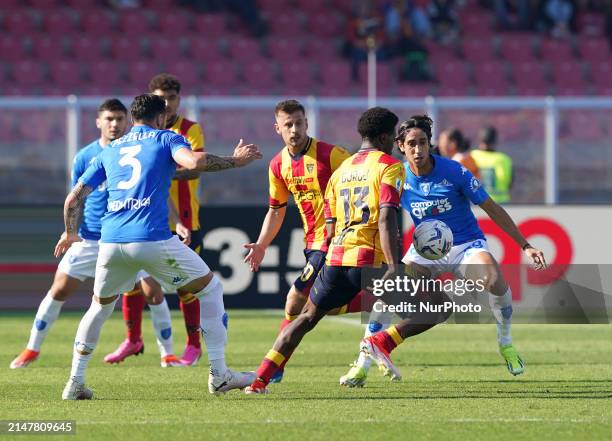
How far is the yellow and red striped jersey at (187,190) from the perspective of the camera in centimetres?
1137

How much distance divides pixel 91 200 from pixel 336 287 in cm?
330

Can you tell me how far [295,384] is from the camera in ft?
31.2

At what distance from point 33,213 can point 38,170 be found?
2993 mm

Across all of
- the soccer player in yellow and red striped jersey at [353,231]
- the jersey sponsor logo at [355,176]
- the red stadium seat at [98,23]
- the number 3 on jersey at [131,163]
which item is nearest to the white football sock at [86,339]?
the number 3 on jersey at [131,163]

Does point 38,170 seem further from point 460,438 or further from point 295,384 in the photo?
point 460,438

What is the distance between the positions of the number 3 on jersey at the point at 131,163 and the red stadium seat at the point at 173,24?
1758 centimetres

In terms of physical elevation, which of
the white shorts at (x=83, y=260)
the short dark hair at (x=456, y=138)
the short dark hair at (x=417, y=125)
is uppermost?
the short dark hair at (x=417, y=125)

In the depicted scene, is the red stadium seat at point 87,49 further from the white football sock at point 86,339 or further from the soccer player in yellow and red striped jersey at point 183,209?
the white football sock at point 86,339

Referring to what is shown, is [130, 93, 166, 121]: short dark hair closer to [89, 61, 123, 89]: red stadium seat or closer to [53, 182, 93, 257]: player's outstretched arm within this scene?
[53, 182, 93, 257]: player's outstretched arm

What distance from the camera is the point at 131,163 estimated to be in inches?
327

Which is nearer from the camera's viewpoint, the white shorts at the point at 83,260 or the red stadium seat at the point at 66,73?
the white shorts at the point at 83,260

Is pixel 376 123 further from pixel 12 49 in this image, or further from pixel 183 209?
pixel 12 49

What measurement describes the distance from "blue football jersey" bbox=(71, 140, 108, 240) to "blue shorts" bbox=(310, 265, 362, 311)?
2.75 m

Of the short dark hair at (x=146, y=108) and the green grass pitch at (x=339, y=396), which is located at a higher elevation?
the short dark hair at (x=146, y=108)
